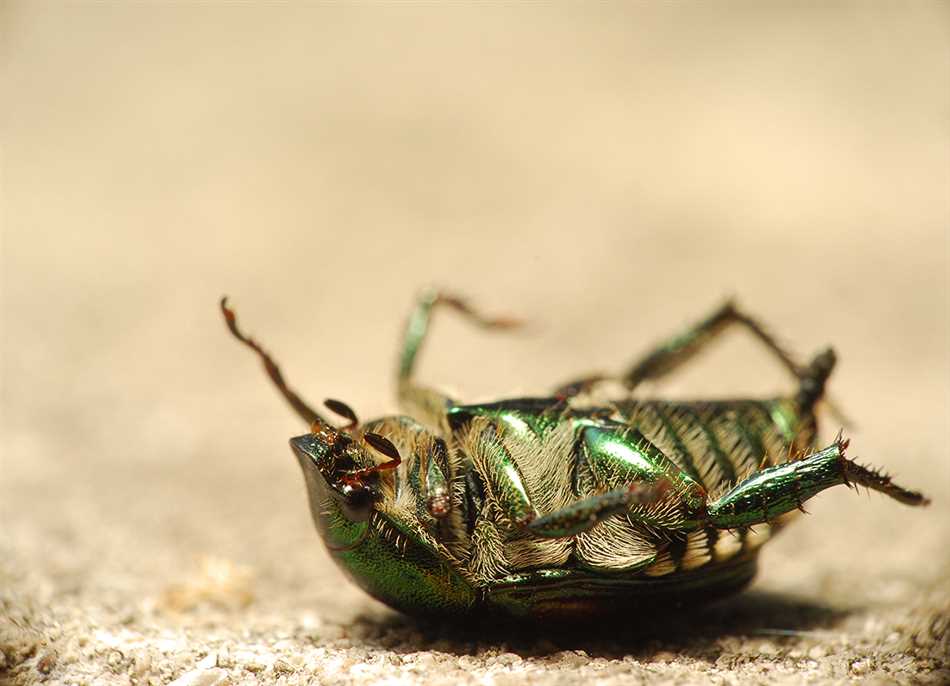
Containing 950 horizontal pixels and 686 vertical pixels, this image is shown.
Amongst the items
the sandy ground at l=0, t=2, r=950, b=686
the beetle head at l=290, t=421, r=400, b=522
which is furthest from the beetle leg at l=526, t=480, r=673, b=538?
the beetle head at l=290, t=421, r=400, b=522

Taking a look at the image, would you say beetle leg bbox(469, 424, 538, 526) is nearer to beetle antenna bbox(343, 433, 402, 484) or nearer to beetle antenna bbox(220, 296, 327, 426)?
beetle antenna bbox(343, 433, 402, 484)

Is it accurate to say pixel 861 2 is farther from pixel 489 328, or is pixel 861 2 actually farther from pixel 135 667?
pixel 135 667

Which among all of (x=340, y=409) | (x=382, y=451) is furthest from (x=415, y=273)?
(x=382, y=451)

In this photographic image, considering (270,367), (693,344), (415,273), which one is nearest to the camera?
(270,367)

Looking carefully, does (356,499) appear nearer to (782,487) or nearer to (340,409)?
(340,409)

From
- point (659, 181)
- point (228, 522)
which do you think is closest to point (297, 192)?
point (659, 181)

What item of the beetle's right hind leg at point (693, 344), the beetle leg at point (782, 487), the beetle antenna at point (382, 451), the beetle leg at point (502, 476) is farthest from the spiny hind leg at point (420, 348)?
the beetle leg at point (782, 487)
